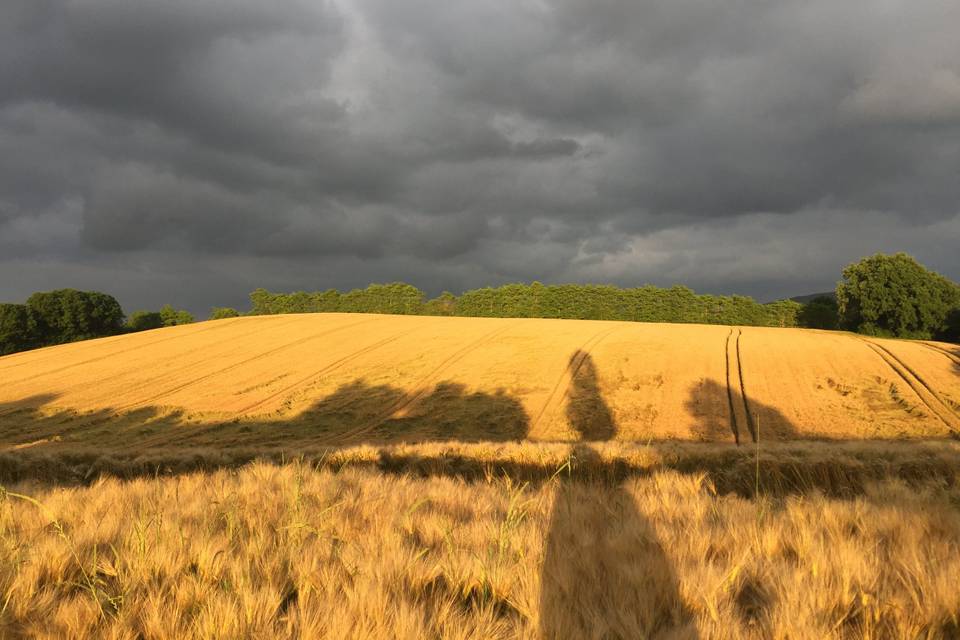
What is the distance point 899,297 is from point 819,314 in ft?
58.4

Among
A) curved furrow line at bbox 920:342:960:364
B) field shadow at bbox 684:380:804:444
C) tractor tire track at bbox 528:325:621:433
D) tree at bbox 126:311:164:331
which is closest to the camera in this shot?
field shadow at bbox 684:380:804:444

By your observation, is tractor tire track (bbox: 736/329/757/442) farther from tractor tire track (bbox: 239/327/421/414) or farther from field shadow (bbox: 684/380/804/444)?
tractor tire track (bbox: 239/327/421/414)

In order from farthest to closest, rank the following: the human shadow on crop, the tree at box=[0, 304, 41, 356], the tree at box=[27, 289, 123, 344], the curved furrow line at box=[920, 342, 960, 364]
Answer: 1. the tree at box=[27, 289, 123, 344]
2. the tree at box=[0, 304, 41, 356]
3. the curved furrow line at box=[920, 342, 960, 364]
4. the human shadow on crop

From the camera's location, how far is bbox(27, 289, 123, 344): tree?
8144cm

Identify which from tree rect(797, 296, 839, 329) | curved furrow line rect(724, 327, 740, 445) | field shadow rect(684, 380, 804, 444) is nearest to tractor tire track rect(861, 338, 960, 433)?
field shadow rect(684, 380, 804, 444)

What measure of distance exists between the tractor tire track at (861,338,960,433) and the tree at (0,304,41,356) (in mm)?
105679

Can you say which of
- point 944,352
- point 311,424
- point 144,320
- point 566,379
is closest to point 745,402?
point 566,379

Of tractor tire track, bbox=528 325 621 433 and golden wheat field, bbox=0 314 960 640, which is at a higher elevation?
golden wheat field, bbox=0 314 960 640

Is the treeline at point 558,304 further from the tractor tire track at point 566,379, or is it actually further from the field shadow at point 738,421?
the field shadow at point 738,421

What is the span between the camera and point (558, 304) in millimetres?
Answer: 84312

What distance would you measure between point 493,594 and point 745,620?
3.83 feet

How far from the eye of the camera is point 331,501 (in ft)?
14.0

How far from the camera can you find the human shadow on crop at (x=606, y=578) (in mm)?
Answer: 2109

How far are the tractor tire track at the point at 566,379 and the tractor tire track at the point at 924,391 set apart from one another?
665 inches
